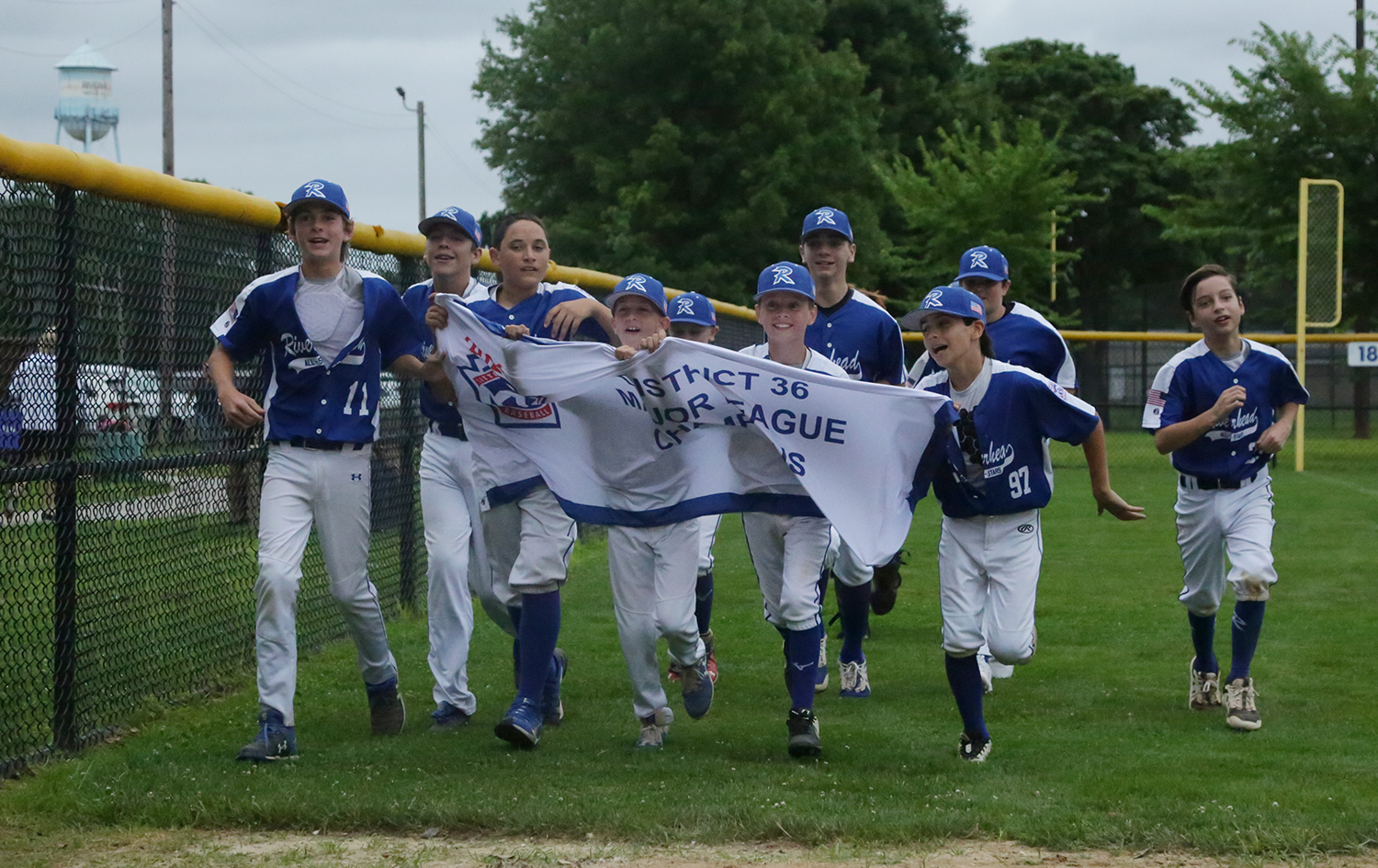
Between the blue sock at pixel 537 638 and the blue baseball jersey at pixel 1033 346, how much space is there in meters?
2.67

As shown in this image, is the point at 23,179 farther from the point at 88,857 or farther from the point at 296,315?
the point at 88,857

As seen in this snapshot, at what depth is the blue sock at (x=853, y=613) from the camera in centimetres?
781

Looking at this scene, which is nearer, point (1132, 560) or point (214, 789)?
point (214, 789)

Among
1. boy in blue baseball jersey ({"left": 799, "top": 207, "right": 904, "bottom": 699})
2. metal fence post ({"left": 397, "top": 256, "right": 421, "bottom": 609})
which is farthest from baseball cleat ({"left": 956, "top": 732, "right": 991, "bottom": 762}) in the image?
metal fence post ({"left": 397, "top": 256, "right": 421, "bottom": 609})

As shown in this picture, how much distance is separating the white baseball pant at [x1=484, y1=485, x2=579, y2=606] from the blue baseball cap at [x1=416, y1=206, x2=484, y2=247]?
1.20 meters

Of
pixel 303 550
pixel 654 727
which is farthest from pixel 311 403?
pixel 654 727

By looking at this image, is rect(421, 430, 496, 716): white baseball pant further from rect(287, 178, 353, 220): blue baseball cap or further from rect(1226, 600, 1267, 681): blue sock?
rect(1226, 600, 1267, 681): blue sock

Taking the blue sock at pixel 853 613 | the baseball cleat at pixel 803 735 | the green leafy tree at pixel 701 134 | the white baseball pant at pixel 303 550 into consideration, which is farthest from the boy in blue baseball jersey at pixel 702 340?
the green leafy tree at pixel 701 134

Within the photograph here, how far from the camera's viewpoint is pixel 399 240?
30.2 feet

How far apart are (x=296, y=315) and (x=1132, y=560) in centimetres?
866

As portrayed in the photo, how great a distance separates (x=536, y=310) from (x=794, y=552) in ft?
5.03

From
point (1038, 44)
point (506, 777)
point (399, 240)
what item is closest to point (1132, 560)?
point (399, 240)

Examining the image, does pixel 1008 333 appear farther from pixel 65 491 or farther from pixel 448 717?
pixel 65 491

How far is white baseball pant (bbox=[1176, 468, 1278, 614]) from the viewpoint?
275 inches
